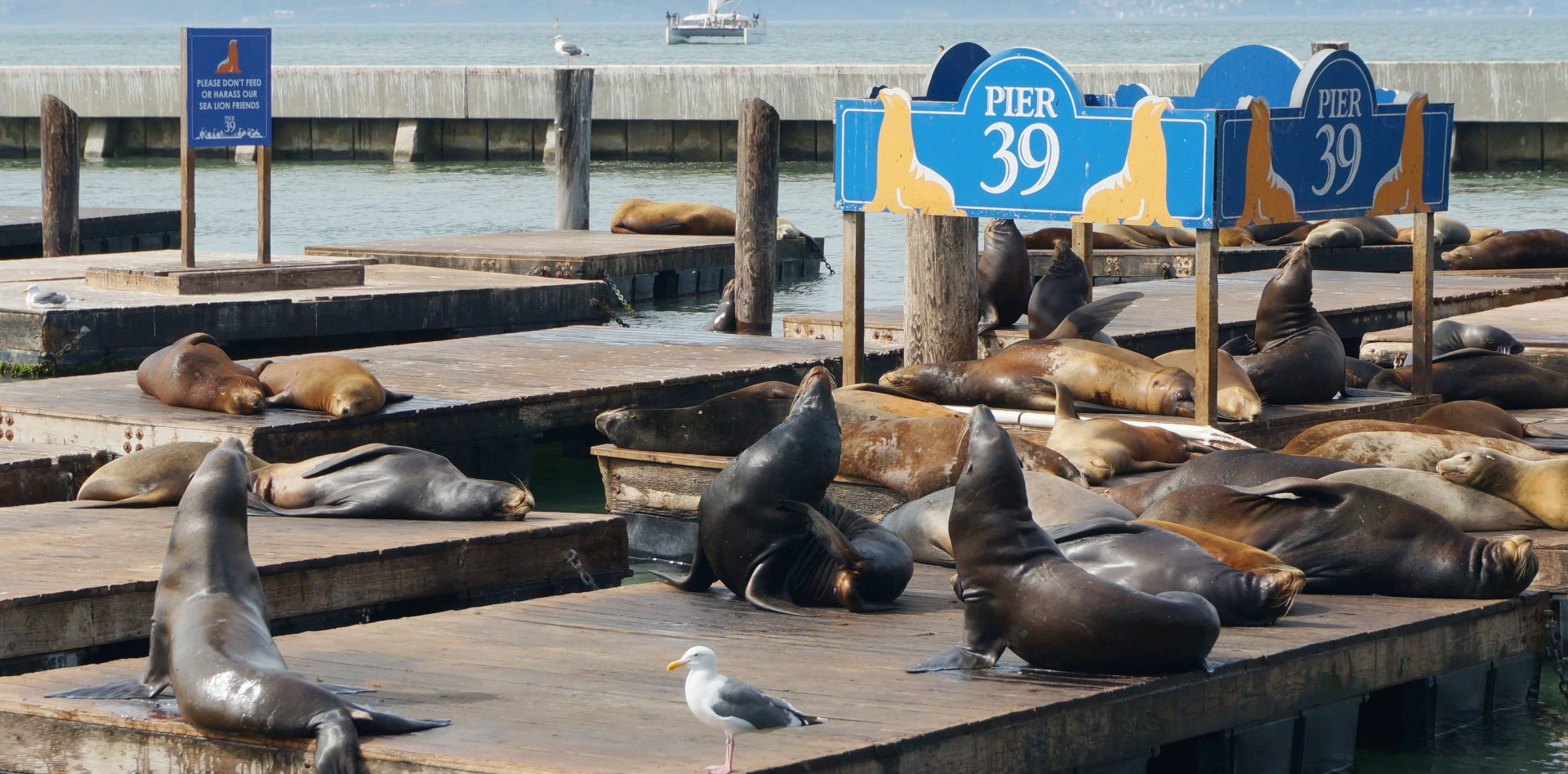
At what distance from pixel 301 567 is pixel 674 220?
1277 centimetres

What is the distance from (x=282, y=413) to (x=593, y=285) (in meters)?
5.51

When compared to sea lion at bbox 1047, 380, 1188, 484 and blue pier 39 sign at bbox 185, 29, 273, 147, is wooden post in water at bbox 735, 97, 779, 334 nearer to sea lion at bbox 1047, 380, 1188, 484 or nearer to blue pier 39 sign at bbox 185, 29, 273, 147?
blue pier 39 sign at bbox 185, 29, 273, 147

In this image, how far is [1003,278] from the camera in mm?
10273

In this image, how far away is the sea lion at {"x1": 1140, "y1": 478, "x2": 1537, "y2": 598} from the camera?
5.63m

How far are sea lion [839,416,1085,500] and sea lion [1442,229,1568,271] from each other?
330 inches

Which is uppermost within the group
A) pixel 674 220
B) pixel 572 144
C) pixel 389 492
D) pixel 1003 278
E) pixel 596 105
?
pixel 596 105

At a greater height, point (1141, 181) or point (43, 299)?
point (1141, 181)

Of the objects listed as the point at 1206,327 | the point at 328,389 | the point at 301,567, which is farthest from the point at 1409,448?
the point at 328,389

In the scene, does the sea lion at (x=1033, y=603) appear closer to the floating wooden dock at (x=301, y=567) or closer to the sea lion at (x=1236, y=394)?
the floating wooden dock at (x=301, y=567)

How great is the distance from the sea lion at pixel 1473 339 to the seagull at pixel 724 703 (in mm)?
6379

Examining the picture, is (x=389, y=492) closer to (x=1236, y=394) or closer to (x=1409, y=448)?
(x=1236, y=394)

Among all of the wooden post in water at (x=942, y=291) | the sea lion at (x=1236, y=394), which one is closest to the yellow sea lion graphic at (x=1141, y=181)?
the sea lion at (x=1236, y=394)

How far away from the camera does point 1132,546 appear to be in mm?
5242

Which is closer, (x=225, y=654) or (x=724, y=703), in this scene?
(x=724, y=703)
